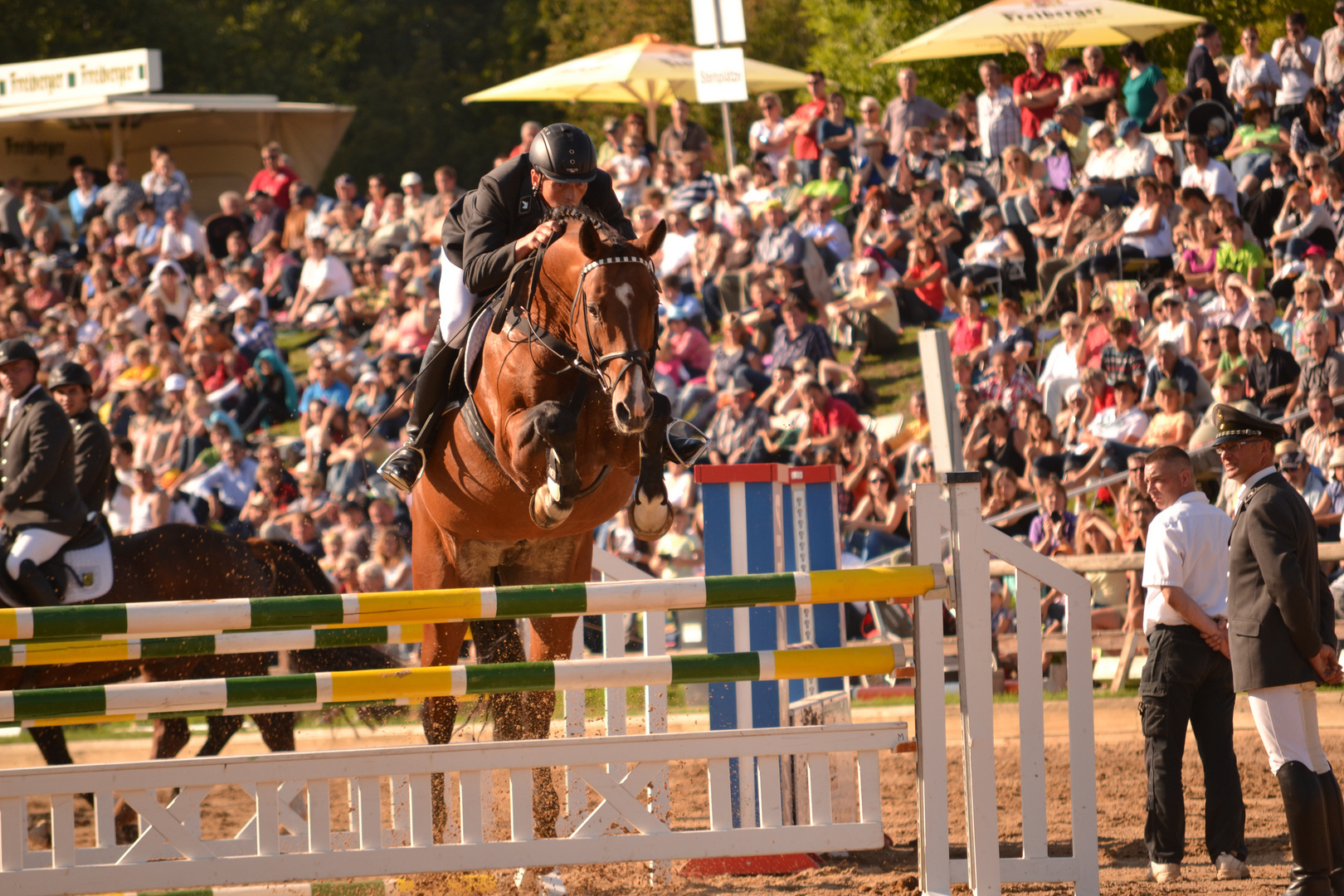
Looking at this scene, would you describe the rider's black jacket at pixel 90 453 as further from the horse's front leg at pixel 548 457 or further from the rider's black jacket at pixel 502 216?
the horse's front leg at pixel 548 457

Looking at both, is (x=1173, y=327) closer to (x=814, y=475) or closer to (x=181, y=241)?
(x=814, y=475)

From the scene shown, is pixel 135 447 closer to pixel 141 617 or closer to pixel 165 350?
pixel 165 350

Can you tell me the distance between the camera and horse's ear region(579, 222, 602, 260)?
4.74 metres

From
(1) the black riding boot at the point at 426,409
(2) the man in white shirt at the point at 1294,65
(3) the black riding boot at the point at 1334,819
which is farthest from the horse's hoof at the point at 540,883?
(2) the man in white shirt at the point at 1294,65

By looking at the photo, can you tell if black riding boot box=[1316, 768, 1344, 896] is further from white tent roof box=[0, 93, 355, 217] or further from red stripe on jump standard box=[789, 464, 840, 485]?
white tent roof box=[0, 93, 355, 217]

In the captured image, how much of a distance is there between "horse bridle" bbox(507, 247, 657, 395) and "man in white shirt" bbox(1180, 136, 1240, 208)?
322 inches

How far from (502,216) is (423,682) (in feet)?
6.40

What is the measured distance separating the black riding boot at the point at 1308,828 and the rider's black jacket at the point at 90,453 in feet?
18.1

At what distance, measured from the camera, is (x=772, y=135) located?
15.9 m

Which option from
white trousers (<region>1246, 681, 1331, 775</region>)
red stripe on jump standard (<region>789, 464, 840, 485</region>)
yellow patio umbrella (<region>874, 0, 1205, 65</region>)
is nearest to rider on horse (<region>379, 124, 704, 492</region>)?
red stripe on jump standard (<region>789, 464, 840, 485</region>)

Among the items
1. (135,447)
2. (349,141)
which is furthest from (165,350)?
(349,141)

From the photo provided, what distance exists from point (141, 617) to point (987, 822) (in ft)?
8.35

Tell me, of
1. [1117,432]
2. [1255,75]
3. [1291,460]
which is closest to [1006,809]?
[1291,460]

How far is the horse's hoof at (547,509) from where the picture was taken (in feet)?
15.8
